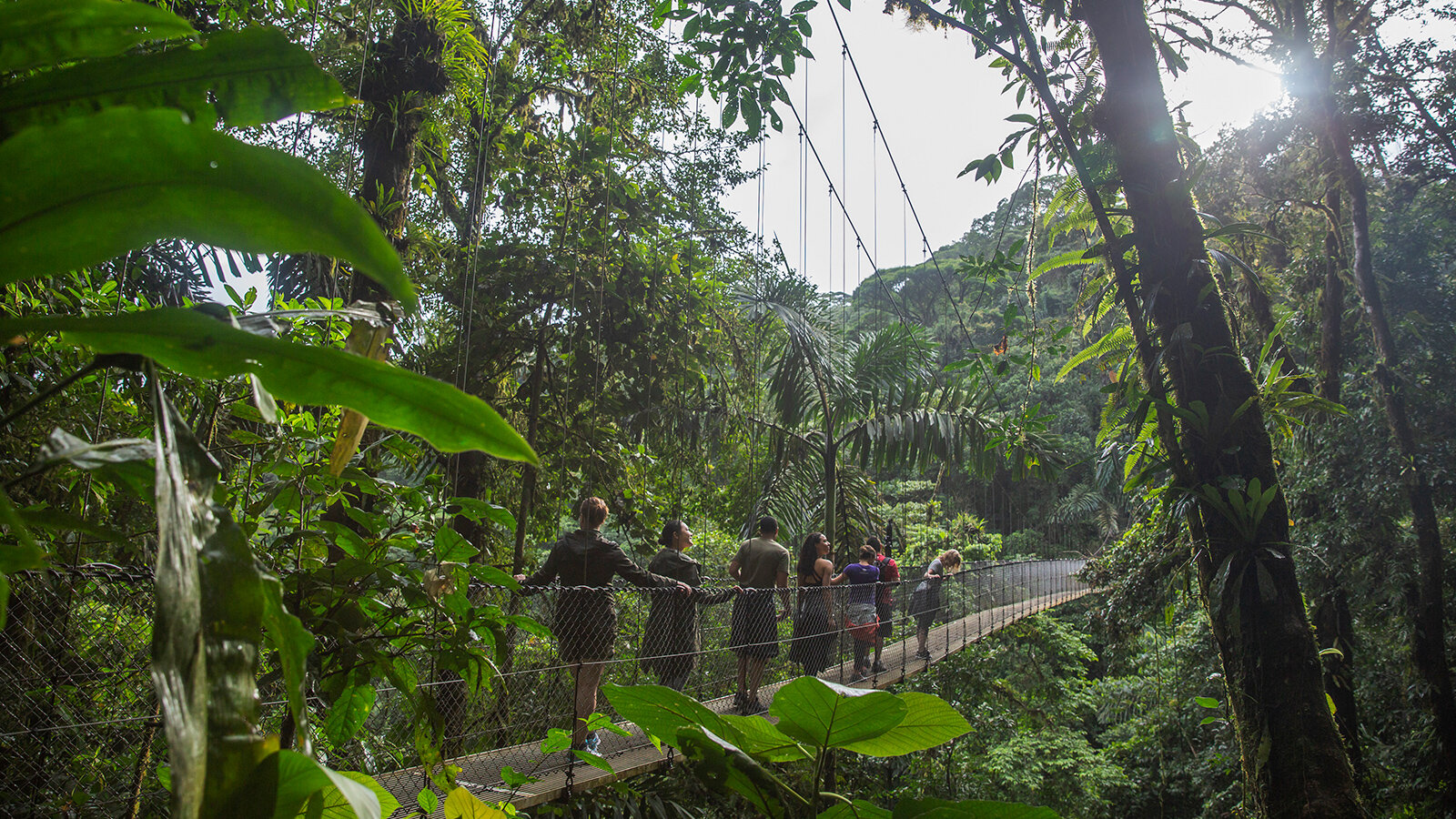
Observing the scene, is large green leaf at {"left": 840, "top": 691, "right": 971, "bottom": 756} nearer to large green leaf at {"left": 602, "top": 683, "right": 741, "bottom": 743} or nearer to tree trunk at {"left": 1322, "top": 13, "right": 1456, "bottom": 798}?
large green leaf at {"left": 602, "top": 683, "right": 741, "bottom": 743}

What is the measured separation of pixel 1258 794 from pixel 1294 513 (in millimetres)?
6676

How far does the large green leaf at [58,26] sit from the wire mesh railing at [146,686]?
2.66 feet

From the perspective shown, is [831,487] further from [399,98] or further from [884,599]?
[399,98]

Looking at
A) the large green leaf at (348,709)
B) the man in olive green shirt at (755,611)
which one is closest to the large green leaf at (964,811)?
the large green leaf at (348,709)

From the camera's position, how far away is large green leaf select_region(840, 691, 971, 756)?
54 centimetres

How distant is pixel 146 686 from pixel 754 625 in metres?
2.39

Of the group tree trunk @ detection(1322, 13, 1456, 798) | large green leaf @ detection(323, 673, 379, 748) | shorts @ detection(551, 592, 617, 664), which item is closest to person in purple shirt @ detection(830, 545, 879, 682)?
shorts @ detection(551, 592, 617, 664)

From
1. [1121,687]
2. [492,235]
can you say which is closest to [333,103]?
[492,235]

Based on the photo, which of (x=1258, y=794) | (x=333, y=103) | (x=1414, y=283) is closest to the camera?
(x=333, y=103)

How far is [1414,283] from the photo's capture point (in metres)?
8.09

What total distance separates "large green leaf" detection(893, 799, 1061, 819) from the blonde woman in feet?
16.5

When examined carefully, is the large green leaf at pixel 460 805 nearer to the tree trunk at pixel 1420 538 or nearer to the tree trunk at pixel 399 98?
the tree trunk at pixel 399 98

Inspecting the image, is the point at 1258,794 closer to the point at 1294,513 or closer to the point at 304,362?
the point at 304,362

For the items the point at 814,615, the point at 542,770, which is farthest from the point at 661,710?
the point at 814,615
